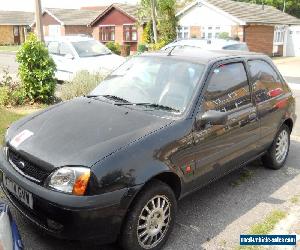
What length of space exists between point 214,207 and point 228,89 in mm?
1411

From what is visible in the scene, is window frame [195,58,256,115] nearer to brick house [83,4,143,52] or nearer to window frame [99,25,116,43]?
brick house [83,4,143,52]

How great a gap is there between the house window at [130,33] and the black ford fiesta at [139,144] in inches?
1200

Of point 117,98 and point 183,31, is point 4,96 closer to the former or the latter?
point 117,98

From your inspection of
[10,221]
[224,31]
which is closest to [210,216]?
[10,221]

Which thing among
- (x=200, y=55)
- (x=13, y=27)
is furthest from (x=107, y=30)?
(x=200, y=55)

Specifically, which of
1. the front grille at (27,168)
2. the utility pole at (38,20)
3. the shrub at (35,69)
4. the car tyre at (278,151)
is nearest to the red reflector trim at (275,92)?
the car tyre at (278,151)

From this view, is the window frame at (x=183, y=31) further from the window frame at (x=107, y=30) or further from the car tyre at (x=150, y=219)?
the car tyre at (x=150, y=219)

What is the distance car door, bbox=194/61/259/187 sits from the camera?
409cm

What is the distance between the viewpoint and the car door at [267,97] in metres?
5.06

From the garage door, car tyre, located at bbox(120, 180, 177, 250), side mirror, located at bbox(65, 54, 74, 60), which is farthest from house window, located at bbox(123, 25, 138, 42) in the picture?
car tyre, located at bbox(120, 180, 177, 250)

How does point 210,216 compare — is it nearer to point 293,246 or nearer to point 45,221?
point 293,246

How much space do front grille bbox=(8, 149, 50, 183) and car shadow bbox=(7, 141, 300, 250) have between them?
609 millimetres

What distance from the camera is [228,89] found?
14.9ft

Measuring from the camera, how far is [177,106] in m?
4.07
